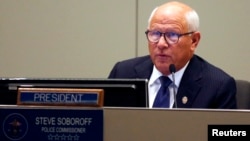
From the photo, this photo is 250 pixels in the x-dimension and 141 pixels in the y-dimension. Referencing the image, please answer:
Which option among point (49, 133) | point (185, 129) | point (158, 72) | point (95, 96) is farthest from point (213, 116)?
point (158, 72)

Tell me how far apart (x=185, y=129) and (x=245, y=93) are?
1337 mm

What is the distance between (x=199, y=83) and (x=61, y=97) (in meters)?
1.10

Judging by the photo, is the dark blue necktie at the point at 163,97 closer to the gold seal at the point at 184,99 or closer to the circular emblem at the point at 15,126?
the gold seal at the point at 184,99

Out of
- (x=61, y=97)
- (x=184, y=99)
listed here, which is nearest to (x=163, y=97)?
(x=184, y=99)

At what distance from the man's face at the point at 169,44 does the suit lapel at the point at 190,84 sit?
5cm

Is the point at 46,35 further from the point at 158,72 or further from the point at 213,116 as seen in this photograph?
the point at 213,116

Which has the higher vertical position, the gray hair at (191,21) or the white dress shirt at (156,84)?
the gray hair at (191,21)

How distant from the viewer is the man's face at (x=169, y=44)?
2371 mm

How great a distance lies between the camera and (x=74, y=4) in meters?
3.44

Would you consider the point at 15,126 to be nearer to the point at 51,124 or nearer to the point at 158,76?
the point at 51,124

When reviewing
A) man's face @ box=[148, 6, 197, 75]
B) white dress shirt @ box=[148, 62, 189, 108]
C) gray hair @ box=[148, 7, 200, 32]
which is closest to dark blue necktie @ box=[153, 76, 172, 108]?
white dress shirt @ box=[148, 62, 189, 108]

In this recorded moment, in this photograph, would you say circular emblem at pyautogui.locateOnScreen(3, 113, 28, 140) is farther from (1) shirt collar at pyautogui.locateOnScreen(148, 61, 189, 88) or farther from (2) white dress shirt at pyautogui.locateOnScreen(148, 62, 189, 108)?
(1) shirt collar at pyautogui.locateOnScreen(148, 61, 189, 88)

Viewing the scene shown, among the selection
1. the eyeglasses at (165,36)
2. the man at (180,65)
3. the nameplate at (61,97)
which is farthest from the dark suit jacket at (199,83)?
the nameplate at (61,97)

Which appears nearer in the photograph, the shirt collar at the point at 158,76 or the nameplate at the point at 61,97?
the nameplate at the point at 61,97
